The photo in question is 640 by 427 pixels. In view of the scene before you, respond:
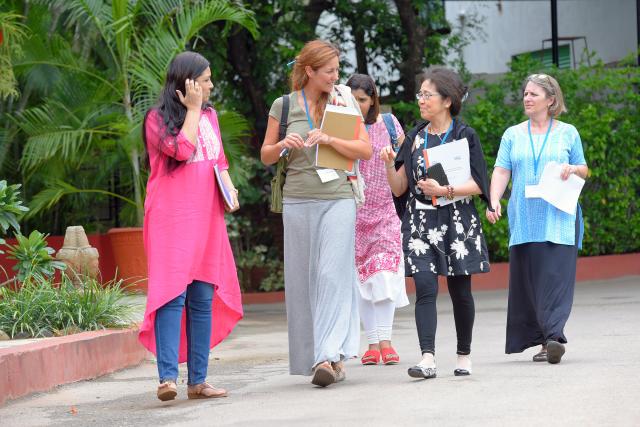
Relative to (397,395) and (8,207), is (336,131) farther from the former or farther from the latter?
(8,207)

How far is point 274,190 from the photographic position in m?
6.89

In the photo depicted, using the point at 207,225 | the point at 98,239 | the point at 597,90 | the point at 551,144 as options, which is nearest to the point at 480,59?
the point at 597,90

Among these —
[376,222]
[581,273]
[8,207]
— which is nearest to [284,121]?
[376,222]

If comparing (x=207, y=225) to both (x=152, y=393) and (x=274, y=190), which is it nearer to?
(x=274, y=190)

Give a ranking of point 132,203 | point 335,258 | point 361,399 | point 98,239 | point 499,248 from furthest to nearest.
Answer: point 499,248 < point 98,239 < point 132,203 < point 335,258 < point 361,399

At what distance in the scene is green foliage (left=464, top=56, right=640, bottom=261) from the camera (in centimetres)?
1447

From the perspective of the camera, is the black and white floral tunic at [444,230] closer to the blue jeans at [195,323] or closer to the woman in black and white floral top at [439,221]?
the woman in black and white floral top at [439,221]

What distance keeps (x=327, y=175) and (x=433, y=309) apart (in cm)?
94

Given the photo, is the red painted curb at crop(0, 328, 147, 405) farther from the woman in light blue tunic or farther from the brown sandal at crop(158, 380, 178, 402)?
the woman in light blue tunic

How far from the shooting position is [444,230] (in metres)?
6.89

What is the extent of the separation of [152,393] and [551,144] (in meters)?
2.81

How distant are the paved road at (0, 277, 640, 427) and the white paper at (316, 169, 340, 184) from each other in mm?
1123

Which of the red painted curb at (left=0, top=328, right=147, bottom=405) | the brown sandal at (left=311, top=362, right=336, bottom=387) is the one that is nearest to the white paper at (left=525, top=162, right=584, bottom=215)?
the brown sandal at (left=311, top=362, right=336, bottom=387)

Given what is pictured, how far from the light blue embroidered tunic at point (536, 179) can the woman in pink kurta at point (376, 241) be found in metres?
0.89
